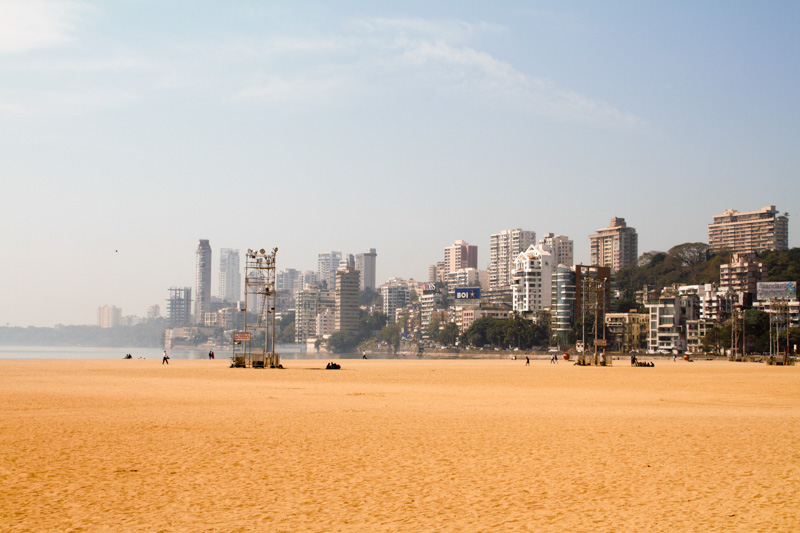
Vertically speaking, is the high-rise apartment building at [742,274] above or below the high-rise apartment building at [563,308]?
above

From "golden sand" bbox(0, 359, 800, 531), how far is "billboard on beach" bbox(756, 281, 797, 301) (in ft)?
440

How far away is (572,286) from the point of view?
572ft

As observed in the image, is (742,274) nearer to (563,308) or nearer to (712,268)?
(712,268)

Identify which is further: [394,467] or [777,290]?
[777,290]

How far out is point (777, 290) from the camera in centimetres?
14738

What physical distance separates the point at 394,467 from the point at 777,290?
15166 cm

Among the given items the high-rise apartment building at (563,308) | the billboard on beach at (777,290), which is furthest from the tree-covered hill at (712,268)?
the high-rise apartment building at (563,308)

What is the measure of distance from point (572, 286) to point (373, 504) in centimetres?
16833

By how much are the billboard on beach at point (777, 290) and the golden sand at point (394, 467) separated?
440 feet

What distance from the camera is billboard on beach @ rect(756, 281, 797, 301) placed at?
14438 cm

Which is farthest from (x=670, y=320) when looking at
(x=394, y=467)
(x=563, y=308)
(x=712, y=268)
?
(x=394, y=467)

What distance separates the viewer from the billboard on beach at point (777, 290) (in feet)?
474

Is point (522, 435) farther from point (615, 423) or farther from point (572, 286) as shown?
point (572, 286)

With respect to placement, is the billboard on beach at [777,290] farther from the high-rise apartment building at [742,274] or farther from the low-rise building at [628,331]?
the low-rise building at [628,331]
